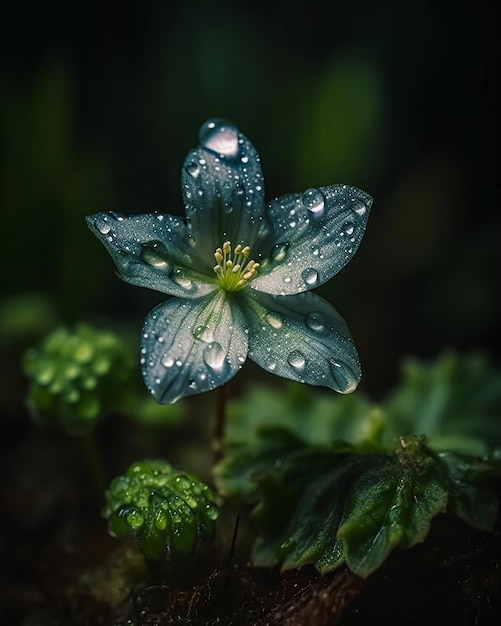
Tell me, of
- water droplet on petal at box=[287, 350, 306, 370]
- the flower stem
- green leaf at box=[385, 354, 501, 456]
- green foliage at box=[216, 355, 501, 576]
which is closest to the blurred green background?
green leaf at box=[385, 354, 501, 456]

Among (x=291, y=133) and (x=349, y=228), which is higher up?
(x=349, y=228)

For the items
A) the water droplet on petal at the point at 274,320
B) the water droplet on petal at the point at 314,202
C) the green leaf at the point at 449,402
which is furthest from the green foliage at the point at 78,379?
the green leaf at the point at 449,402

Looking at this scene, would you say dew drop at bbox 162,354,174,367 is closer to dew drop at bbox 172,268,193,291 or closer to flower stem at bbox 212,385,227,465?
dew drop at bbox 172,268,193,291

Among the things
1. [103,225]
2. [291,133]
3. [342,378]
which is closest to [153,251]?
[103,225]

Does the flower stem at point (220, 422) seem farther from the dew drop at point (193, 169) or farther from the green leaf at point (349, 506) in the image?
the dew drop at point (193, 169)

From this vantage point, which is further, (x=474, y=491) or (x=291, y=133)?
(x=291, y=133)

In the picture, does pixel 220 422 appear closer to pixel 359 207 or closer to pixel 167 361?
pixel 167 361

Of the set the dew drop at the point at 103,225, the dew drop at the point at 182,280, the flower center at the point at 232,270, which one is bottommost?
the dew drop at the point at 182,280

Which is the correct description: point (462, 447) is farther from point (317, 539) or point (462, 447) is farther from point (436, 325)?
point (436, 325)
